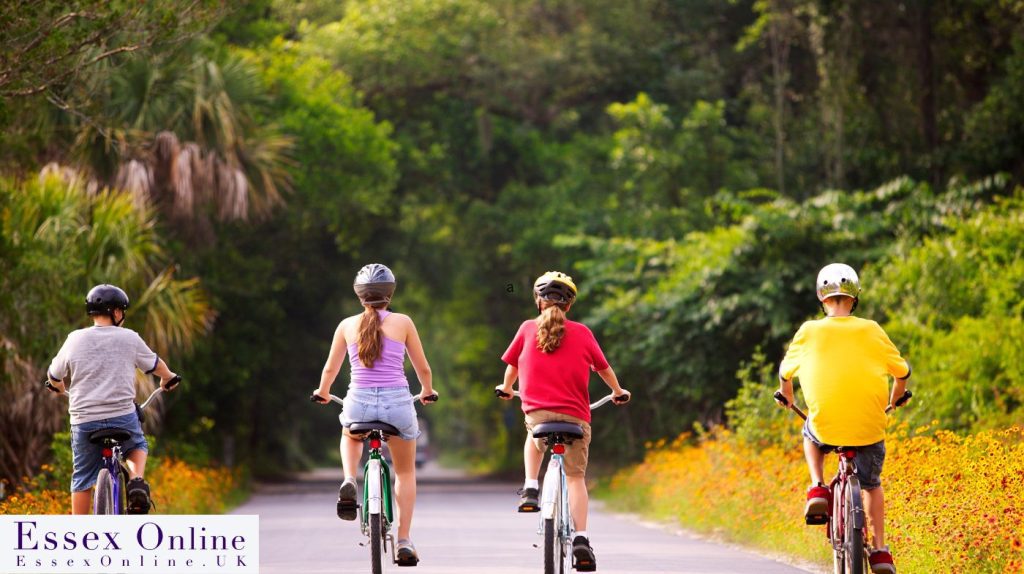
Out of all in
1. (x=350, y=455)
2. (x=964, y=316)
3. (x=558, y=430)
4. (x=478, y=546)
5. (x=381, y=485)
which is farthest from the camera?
(x=964, y=316)

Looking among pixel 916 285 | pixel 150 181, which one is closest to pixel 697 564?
pixel 916 285

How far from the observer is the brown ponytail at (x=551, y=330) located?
1125 cm

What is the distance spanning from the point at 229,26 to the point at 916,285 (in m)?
14.9

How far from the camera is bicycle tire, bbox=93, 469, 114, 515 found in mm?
11484

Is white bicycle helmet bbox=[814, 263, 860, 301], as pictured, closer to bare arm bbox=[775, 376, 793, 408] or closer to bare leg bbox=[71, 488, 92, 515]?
bare arm bbox=[775, 376, 793, 408]

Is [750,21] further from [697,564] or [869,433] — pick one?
[869,433]

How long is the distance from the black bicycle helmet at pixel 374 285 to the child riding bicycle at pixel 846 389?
260 cm

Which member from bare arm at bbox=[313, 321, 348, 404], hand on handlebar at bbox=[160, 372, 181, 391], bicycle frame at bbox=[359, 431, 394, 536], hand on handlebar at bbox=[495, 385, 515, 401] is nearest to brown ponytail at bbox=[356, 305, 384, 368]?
bare arm at bbox=[313, 321, 348, 404]

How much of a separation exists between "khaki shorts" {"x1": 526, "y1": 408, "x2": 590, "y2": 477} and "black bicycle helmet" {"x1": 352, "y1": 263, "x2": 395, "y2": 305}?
1.20 metres

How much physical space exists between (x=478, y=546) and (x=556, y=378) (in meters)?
6.32

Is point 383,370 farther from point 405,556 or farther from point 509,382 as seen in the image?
point 405,556

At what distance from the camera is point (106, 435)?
460 inches

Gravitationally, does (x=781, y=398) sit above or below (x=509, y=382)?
below

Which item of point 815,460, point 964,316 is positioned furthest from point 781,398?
point 964,316
